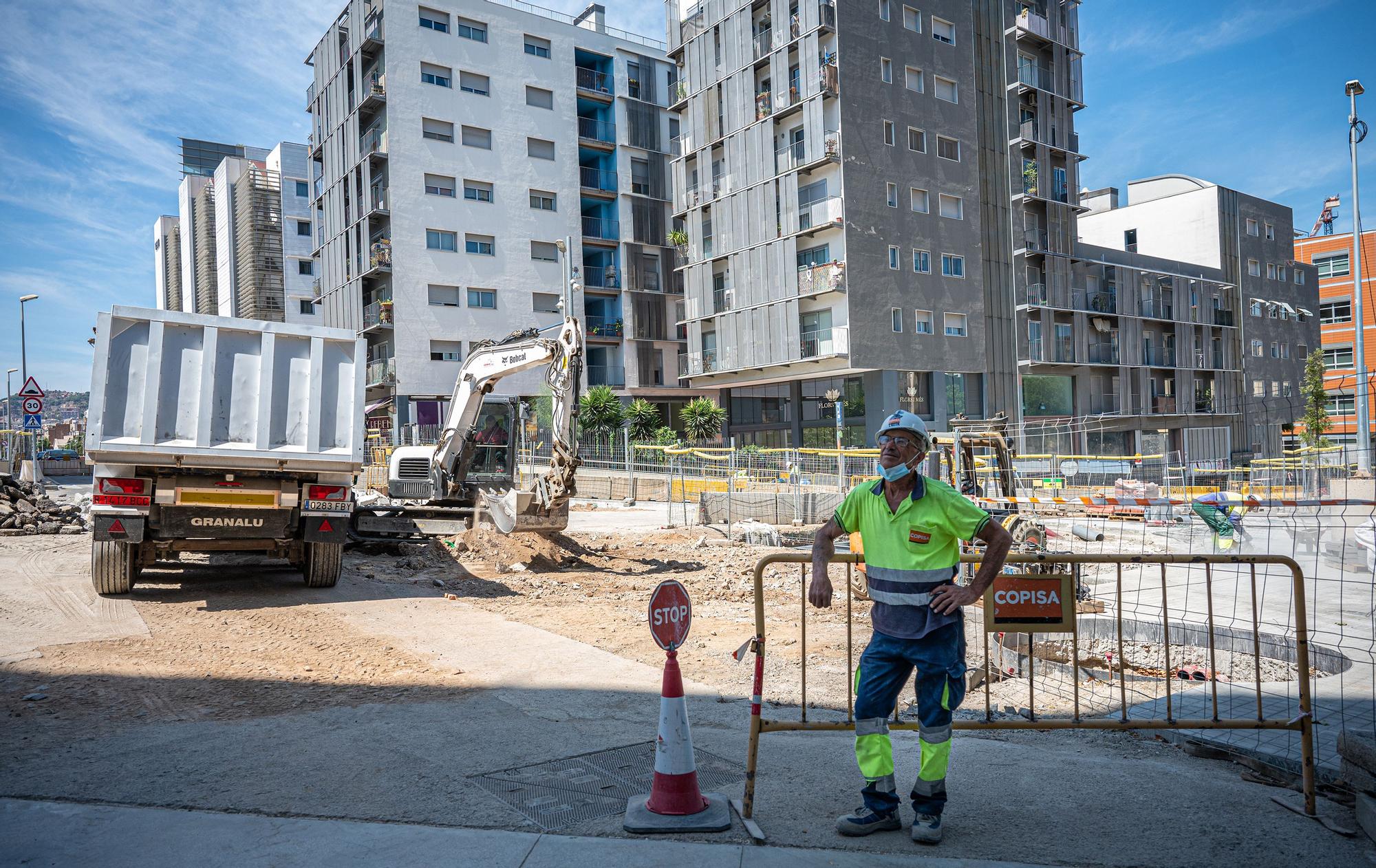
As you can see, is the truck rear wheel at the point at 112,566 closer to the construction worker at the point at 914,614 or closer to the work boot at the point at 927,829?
the construction worker at the point at 914,614

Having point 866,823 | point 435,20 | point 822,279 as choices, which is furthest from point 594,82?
point 866,823

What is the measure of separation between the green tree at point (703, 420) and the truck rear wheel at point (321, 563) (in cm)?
2934

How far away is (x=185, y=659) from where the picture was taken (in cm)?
748

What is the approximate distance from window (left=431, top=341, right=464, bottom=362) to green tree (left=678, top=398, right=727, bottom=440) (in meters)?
11.6

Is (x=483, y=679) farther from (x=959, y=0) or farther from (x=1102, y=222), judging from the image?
(x=1102, y=222)

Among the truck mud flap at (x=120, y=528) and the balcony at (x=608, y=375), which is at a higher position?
the balcony at (x=608, y=375)

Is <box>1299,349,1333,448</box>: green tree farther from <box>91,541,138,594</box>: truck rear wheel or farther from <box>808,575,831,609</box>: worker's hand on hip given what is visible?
<box>91,541,138,594</box>: truck rear wheel

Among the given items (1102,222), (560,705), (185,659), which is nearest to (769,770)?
(560,705)

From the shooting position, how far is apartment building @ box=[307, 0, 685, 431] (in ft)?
135

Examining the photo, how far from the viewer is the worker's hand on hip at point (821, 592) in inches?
158

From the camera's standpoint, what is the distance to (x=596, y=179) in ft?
155

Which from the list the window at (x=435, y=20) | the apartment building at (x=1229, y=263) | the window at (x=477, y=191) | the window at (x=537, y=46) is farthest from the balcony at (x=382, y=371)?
the apartment building at (x=1229, y=263)

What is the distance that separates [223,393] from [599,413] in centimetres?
2882

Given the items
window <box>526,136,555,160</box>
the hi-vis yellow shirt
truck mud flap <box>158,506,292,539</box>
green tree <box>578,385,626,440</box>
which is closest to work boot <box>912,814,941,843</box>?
the hi-vis yellow shirt
